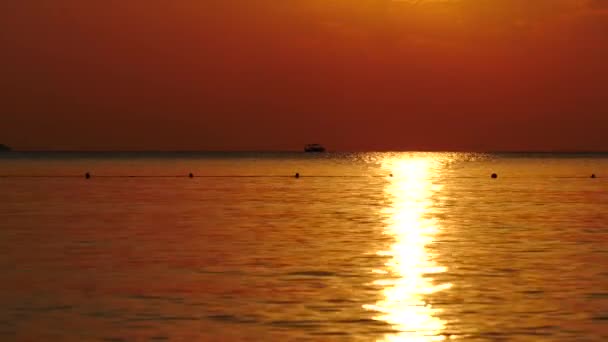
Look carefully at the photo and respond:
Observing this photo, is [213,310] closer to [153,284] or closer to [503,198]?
[153,284]

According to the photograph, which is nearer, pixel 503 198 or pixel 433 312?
pixel 433 312

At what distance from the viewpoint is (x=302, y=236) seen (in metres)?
41.2

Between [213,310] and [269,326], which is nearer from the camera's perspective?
[269,326]

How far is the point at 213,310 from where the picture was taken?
74.2 ft

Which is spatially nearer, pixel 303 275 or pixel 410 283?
pixel 410 283

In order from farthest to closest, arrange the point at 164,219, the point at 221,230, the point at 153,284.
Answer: the point at 164,219
the point at 221,230
the point at 153,284

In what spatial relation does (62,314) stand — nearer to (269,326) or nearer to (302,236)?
(269,326)

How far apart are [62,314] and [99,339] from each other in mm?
2981

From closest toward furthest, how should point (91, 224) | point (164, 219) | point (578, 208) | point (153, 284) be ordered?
point (153, 284), point (91, 224), point (164, 219), point (578, 208)

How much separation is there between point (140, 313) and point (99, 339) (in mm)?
2680

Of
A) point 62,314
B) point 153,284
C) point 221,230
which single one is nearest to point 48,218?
point 221,230

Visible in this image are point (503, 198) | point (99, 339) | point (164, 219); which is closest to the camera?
point (99, 339)

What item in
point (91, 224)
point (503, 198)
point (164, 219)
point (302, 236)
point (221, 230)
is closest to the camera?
point (302, 236)

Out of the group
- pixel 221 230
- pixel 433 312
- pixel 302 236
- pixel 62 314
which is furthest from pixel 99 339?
pixel 221 230
